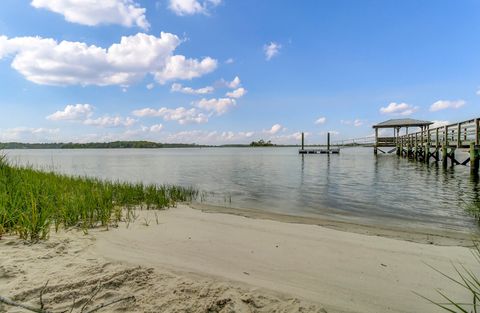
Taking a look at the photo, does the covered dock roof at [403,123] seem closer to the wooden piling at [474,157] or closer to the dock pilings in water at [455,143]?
the dock pilings in water at [455,143]

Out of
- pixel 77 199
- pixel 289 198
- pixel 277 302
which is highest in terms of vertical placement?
pixel 77 199

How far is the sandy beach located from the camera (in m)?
3.10

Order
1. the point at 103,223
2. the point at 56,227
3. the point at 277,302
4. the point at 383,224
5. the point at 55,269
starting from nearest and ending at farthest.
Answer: the point at 277,302, the point at 55,269, the point at 56,227, the point at 103,223, the point at 383,224

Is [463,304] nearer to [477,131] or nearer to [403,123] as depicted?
[477,131]

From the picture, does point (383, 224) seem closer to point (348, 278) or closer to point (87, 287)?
point (348, 278)

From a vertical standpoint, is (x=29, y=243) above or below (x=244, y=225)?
above

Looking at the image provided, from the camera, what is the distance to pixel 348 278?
12.7 ft

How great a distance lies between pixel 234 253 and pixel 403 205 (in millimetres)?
9309

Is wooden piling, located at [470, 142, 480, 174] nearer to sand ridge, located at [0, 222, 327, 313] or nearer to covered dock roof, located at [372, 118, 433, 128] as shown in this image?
sand ridge, located at [0, 222, 327, 313]

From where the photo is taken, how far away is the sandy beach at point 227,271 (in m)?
3.10

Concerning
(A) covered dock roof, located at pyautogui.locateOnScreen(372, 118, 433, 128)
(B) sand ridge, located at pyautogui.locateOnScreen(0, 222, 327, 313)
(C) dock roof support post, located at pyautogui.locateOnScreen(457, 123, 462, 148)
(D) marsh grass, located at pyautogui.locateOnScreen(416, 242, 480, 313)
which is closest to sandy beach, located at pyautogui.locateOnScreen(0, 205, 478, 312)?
(B) sand ridge, located at pyautogui.locateOnScreen(0, 222, 327, 313)

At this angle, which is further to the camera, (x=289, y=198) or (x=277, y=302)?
(x=289, y=198)

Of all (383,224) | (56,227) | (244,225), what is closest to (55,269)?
(56,227)

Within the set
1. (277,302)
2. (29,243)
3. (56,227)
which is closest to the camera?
(277,302)
